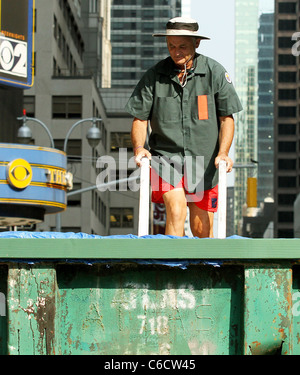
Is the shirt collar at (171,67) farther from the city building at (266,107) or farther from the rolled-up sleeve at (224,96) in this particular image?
the city building at (266,107)

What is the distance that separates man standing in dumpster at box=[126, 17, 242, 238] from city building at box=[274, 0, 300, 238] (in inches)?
5432

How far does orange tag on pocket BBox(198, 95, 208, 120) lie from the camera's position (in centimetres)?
561

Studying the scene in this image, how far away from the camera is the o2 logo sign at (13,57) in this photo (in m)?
31.1

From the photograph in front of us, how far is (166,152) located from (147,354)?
89.0 inches

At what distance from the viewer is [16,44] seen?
3178 cm

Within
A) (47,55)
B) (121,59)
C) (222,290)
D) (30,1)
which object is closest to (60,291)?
(222,290)

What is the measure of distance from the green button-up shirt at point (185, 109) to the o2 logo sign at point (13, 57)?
2580 centimetres

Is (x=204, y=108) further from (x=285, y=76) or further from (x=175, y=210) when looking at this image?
(x=285, y=76)

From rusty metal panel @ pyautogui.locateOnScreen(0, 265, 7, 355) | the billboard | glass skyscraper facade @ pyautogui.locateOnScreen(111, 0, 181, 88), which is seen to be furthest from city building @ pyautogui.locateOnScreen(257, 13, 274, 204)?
rusty metal panel @ pyautogui.locateOnScreen(0, 265, 7, 355)

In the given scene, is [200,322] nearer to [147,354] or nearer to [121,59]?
[147,354]

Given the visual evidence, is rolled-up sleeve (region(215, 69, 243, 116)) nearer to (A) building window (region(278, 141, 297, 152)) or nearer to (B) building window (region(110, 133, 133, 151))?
(B) building window (region(110, 133, 133, 151))

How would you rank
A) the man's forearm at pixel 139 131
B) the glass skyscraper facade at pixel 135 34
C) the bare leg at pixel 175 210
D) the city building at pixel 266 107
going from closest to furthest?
the bare leg at pixel 175 210 < the man's forearm at pixel 139 131 < the city building at pixel 266 107 < the glass skyscraper facade at pixel 135 34

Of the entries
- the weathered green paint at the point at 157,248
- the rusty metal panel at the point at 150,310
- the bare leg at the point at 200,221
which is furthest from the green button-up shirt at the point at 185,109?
the weathered green paint at the point at 157,248
